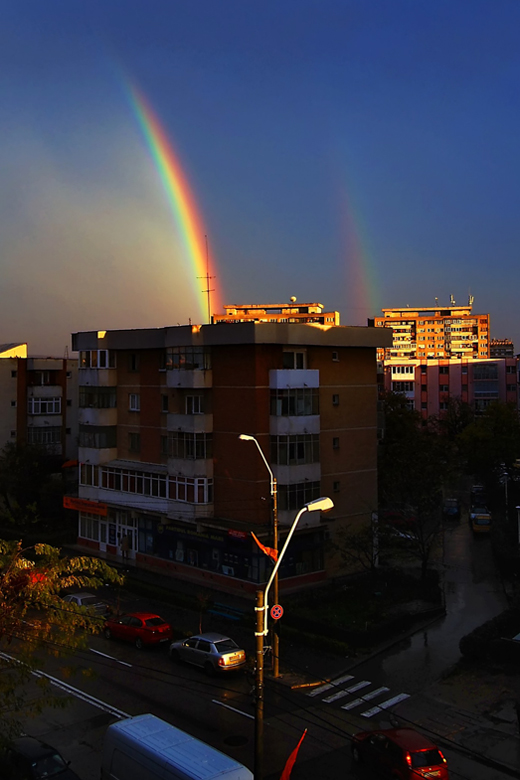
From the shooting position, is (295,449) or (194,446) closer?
(295,449)

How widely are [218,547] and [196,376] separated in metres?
7.83

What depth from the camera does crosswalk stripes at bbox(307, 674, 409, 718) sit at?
18562mm

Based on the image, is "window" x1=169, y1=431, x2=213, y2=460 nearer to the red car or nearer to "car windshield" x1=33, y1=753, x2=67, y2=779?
the red car

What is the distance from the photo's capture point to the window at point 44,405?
166 ft

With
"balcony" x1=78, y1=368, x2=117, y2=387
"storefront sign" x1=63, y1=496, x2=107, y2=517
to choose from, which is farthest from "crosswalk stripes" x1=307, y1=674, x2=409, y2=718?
"balcony" x1=78, y1=368, x2=117, y2=387

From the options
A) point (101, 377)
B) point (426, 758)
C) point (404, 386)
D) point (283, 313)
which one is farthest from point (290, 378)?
point (283, 313)

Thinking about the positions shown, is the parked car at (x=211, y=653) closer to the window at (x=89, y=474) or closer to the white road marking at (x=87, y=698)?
the white road marking at (x=87, y=698)

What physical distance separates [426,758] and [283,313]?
141 metres

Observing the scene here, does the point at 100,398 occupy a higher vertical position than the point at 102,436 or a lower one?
higher

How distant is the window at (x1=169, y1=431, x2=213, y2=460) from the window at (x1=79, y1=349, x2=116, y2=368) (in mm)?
7116

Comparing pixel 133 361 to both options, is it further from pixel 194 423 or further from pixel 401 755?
pixel 401 755

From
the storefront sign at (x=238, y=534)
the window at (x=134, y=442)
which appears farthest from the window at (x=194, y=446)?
the window at (x=134, y=442)

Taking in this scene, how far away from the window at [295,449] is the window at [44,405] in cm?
2594

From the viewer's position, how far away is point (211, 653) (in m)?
21.0
